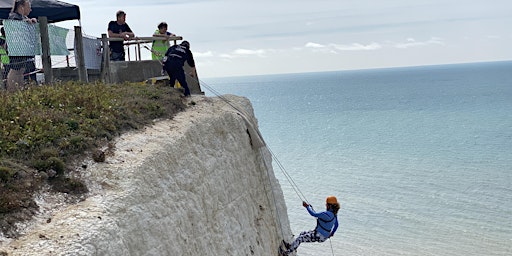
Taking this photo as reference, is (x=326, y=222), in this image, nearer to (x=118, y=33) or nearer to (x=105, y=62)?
(x=105, y=62)

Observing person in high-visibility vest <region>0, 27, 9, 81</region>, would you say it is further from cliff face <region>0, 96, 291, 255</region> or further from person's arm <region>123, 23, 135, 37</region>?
person's arm <region>123, 23, 135, 37</region>

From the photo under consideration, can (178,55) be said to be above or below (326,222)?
above

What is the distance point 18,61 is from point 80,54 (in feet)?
8.69

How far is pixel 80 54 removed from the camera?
18141 mm

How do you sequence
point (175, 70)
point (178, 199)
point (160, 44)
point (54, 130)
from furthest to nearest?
point (160, 44)
point (175, 70)
point (178, 199)
point (54, 130)

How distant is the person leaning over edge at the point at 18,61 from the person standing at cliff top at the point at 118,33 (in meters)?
4.56

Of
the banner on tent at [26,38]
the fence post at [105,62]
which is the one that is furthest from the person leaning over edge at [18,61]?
the fence post at [105,62]

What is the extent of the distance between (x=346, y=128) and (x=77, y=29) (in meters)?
77.2

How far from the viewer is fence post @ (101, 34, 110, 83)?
65.0ft

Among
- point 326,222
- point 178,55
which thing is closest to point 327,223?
point 326,222

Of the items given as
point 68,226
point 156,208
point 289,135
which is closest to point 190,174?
point 156,208

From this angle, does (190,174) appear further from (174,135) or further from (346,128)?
(346,128)

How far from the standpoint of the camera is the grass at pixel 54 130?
9070 mm

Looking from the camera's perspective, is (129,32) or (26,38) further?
(129,32)
